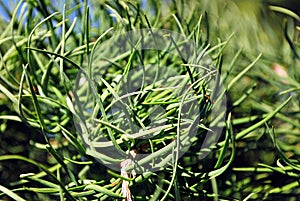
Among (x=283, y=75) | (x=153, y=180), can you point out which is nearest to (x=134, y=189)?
(x=153, y=180)

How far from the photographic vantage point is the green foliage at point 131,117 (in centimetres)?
15

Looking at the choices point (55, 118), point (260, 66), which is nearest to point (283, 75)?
point (260, 66)

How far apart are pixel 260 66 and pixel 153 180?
9 cm

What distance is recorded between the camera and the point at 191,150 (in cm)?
17

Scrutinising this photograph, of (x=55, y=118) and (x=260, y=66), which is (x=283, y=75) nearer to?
(x=260, y=66)

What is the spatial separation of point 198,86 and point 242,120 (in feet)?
0.12

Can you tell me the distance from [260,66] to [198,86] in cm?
8

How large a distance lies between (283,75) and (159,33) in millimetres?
70

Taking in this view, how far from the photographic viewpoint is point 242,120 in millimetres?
186

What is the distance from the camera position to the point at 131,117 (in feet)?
0.50

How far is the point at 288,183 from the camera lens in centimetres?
19

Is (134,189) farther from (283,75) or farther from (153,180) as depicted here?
(283,75)

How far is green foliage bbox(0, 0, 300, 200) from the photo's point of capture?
15 cm

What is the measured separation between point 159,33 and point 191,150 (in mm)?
56
